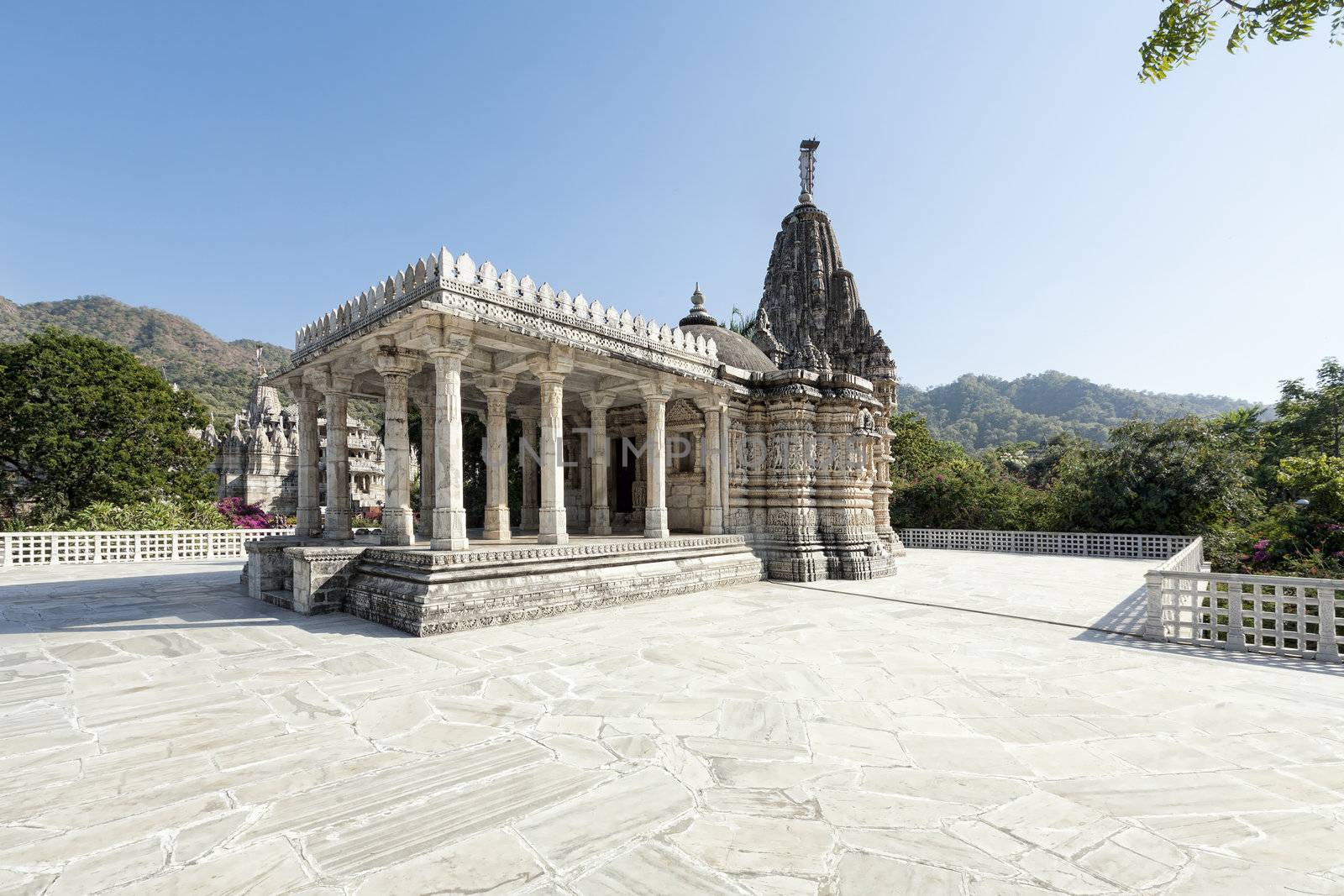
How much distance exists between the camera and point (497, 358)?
1129 cm

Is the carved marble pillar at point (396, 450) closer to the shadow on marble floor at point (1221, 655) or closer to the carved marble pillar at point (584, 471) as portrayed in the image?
the carved marble pillar at point (584, 471)

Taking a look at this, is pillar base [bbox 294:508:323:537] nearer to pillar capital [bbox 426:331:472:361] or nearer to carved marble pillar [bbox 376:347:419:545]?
carved marble pillar [bbox 376:347:419:545]

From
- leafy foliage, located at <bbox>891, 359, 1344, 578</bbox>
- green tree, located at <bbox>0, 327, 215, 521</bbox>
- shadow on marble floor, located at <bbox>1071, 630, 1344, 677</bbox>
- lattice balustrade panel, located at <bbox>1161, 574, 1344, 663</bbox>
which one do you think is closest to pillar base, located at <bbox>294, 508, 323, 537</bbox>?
shadow on marble floor, located at <bbox>1071, 630, 1344, 677</bbox>

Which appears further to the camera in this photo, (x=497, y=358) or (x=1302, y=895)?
(x=497, y=358)

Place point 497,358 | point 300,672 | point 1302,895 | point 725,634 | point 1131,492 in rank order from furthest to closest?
point 1131,492 → point 497,358 → point 725,634 → point 300,672 → point 1302,895

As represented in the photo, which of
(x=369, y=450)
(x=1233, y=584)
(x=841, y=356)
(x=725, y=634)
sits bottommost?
(x=725, y=634)

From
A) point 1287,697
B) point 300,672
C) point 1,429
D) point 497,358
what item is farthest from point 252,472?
point 1287,697

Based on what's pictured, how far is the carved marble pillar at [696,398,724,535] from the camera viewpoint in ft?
45.8

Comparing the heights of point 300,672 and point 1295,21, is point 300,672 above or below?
below

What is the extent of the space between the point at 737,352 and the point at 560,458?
7.31 m

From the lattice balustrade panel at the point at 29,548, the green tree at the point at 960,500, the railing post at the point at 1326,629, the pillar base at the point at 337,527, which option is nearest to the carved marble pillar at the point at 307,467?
the pillar base at the point at 337,527

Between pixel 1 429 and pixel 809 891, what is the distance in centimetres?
3077

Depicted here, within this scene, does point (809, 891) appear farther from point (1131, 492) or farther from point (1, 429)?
point (1, 429)

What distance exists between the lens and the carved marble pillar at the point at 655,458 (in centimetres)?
1258
